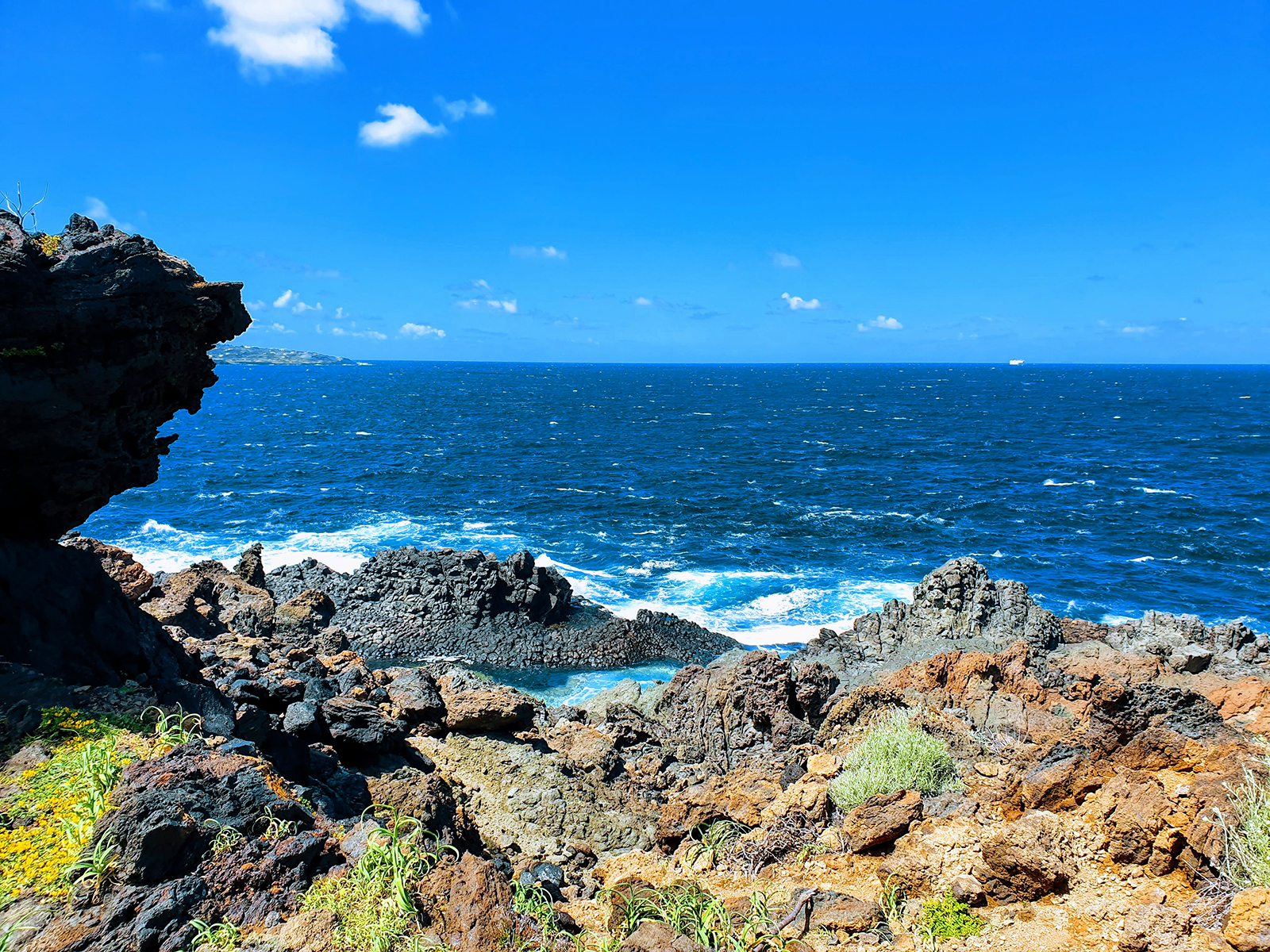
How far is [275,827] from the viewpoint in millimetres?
7574

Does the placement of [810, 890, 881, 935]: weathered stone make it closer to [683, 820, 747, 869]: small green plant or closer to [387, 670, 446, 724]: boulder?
[683, 820, 747, 869]: small green plant

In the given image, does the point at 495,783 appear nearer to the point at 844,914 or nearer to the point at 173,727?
the point at 173,727

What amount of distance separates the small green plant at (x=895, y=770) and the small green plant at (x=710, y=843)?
1723 mm

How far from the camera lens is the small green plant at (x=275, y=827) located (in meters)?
7.49

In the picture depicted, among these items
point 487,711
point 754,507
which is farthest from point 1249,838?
point 754,507

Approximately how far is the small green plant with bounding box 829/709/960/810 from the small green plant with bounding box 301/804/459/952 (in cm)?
645

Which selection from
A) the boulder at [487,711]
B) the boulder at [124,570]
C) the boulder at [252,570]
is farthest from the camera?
the boulder at [252,570]

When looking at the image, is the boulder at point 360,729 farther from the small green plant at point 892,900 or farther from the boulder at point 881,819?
the small green plant at point 892,900

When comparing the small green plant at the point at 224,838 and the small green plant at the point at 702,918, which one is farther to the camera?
the small green plant at the point at 702,918

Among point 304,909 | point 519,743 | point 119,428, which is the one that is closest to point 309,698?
point 519,743

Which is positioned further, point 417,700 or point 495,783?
point 417,700

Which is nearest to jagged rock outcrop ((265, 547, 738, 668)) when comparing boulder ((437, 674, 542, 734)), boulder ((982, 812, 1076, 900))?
boulder ((437, 674, 542, 734))

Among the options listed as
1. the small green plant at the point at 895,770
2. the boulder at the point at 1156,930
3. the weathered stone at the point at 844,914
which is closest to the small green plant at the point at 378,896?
the weathered stone at the point at 844,914

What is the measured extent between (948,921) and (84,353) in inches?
538
